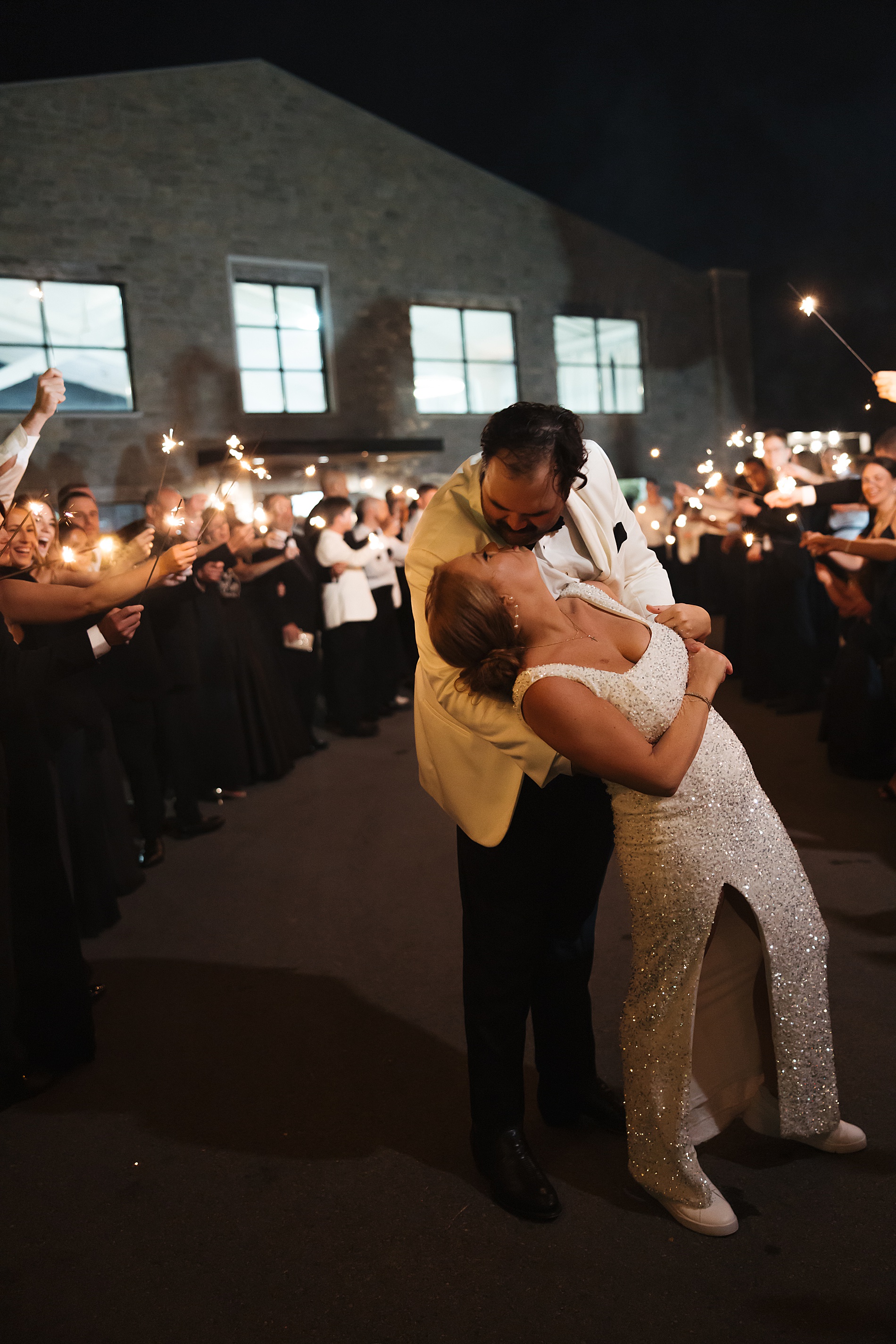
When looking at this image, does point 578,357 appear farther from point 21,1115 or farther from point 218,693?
point 21,1115

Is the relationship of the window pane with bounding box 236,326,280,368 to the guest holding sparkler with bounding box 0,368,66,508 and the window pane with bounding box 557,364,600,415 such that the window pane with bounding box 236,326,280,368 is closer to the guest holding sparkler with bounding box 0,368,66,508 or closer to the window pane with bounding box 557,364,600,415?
the window pane with bounding box 557,364,600,415

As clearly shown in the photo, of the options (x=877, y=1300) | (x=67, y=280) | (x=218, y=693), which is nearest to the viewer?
(x=877, y=1300)

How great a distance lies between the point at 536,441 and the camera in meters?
2.15

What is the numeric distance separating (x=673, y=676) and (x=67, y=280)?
13.9 m

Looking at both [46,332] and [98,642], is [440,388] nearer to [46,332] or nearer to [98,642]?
[46,332]

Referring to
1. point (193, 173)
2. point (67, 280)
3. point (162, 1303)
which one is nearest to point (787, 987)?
point (162, 1303)

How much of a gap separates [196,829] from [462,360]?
13.0m

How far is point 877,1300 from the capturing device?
208cm

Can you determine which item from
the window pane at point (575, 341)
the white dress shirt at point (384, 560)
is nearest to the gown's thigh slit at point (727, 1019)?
the white dress shirt at point (384, 560)

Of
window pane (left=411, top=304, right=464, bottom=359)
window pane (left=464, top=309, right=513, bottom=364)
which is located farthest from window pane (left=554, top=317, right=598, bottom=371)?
window pane (left=411, top=304, right=464, bottom=359)

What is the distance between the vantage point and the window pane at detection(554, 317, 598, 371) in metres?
18.0

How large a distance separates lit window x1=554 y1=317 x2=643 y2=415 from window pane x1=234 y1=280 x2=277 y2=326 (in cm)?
565

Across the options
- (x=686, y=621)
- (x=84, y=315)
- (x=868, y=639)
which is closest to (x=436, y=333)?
(x=84, y=315)

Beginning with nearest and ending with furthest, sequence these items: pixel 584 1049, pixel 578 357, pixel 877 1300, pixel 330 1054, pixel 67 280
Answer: pixel 877 1300, pixel 584 1049, pixel 330 1054, pixel 67 280, pixel 578 357
